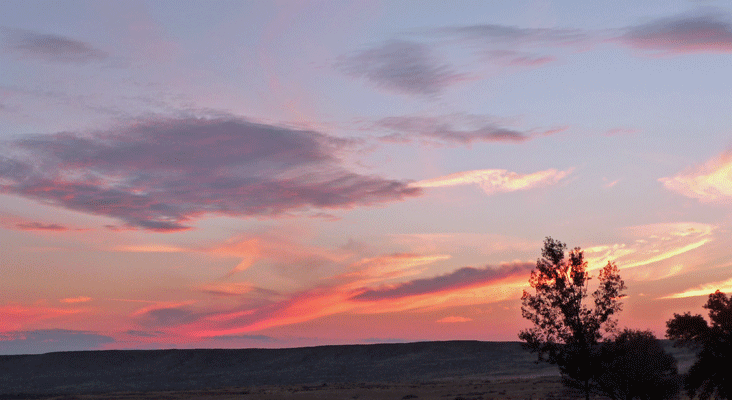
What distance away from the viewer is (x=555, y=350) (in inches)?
1863

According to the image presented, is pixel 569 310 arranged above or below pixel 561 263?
below

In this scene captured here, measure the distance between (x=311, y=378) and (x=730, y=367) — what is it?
506ft

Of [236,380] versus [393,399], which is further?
[236,380]

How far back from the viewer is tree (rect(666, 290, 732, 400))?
150 ft

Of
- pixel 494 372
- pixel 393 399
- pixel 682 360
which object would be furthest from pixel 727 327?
pixel 494 372

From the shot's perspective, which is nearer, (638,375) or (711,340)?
(711,340)

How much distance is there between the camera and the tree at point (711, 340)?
4558cm

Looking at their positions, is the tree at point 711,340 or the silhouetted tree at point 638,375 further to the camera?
the silhouetted tree at point 638,375

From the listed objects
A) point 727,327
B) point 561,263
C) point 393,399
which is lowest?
point 393,399

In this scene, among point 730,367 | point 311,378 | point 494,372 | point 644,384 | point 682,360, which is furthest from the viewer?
point 311,378

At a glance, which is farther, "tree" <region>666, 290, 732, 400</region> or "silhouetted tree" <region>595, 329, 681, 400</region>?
"silhouetted tree" <region>595, 329, 681, 400</region>

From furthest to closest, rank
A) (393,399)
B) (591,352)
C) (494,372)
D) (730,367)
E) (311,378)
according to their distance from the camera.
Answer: (311,378) < (494,372) < (393,399) < (591,352) < (730,367)

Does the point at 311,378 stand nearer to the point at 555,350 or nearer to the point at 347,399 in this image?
the point at 347,399

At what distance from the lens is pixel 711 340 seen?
46125mm
